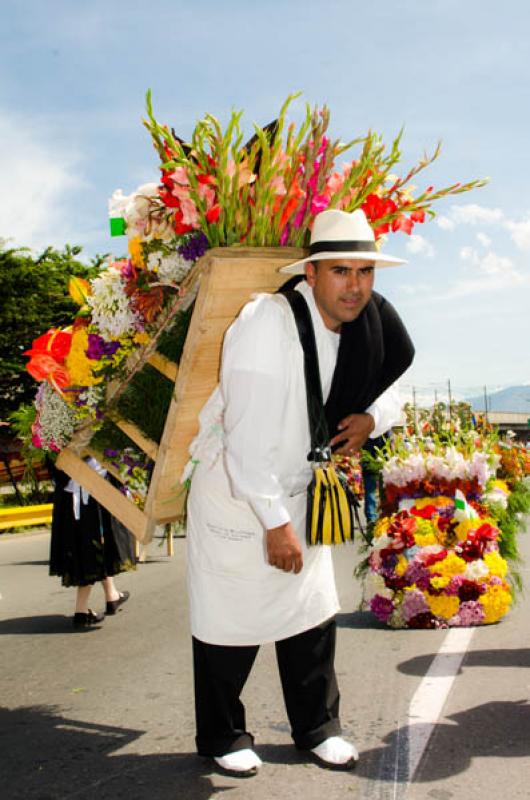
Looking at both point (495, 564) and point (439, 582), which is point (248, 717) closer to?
point (439, 582)

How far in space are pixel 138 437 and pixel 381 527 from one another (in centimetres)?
297

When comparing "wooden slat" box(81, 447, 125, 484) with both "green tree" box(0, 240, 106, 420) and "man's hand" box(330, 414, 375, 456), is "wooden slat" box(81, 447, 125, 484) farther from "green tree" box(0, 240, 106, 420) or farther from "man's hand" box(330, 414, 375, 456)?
"green tree" box(0, 240, 106, 420)

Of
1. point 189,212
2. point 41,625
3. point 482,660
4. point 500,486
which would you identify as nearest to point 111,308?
point 189,212

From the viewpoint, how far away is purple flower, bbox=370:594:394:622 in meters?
6.77

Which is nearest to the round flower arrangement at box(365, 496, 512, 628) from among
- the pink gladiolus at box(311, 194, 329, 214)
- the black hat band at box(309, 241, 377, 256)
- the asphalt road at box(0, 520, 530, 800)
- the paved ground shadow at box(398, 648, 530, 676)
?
the asphalt road at box(0, 520, 530, 800)

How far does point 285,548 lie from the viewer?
365cm

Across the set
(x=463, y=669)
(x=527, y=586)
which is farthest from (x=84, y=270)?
(x=463, y=669)

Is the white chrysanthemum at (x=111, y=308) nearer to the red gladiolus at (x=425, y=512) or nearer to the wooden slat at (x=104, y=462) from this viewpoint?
the wooden slat at (x=104, y=462)

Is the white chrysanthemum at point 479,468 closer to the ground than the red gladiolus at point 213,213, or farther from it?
closer to the ground

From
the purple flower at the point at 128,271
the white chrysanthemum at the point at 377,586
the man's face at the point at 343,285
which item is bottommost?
the white chrysanthemum at the point at 377,586

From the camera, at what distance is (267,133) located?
4066mm

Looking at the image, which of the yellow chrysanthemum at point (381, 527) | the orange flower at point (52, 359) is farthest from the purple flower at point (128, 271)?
the yellow chrysanthemum at point (381, 527)

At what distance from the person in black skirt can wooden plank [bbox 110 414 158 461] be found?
3031 millimetres

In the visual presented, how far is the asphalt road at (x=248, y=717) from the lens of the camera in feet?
Answer: 12.3
